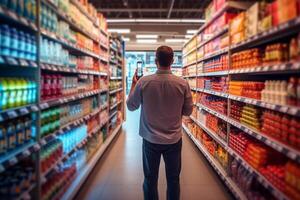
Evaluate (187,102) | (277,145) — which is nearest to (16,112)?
(187,102)

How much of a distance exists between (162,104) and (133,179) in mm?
2047

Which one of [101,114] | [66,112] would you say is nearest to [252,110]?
[66,112]

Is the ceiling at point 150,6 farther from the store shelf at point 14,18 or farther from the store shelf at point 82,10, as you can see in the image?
the store shelf at point 14,18

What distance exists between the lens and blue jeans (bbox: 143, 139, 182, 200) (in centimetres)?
296

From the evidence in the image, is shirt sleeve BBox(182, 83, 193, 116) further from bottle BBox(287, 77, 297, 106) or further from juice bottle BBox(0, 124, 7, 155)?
juice bottle BBox(0, 124, 7, 155)

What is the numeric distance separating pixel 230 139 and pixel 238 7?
183 cm

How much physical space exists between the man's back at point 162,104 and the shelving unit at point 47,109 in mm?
1017

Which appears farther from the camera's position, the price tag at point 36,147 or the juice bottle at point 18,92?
the price tag at point 36,147

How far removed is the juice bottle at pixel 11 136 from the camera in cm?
241

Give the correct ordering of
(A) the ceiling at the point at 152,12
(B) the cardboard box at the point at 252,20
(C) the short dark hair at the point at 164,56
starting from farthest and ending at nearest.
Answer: (A) the ceiling at the point at 152,12, (B) the cardboard box at the point at 252,20, (C) the short dark hair at the point at 164,56

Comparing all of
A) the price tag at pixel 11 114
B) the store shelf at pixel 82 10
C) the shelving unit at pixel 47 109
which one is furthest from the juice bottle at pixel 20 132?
the store shelf at pixel 82 10

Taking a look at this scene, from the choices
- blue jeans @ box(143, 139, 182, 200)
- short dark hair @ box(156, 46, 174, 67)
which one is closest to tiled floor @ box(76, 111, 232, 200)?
blue jeans @ box(143, 139, 182, 200)

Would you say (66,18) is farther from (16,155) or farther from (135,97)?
(16,155)

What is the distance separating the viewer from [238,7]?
4168 mm
